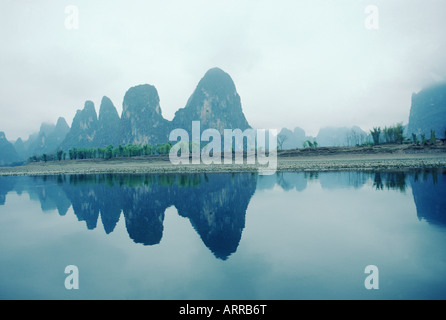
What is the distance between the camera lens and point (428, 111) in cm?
15838

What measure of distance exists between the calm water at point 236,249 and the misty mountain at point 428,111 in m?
174

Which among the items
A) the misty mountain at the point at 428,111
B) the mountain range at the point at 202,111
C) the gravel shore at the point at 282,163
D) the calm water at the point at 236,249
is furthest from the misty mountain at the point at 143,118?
the misty mountain at the point at 428,111

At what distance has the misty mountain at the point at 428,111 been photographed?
145 m

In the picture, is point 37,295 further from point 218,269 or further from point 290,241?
point 290,241

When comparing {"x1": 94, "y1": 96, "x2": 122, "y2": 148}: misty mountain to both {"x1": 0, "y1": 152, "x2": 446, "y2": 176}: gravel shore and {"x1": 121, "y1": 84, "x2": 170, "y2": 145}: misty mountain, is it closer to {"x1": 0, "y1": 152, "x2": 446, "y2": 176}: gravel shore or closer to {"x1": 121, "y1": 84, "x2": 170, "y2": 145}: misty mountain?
{"x1": 121, "y1": 84, "x2": 170, "y2": 145}: misty mountain

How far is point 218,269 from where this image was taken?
5699 millimetres

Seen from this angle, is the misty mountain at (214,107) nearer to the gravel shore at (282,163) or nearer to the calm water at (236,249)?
the gravel shore at (282,163)

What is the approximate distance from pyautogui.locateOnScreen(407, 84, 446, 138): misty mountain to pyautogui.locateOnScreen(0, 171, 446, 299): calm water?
17378cm

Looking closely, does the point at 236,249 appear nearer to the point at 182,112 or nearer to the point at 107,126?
the point at 182,112

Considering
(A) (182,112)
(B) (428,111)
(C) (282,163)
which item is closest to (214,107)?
(A) (182,112)

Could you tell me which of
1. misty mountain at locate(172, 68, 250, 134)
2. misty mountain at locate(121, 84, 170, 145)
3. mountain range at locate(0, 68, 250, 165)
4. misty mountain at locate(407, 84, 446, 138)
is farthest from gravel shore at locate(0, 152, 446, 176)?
misty mountain at locate(407, 84, 446, 138)

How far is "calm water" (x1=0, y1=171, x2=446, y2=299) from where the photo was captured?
490cm

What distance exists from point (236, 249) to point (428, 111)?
202193mm
